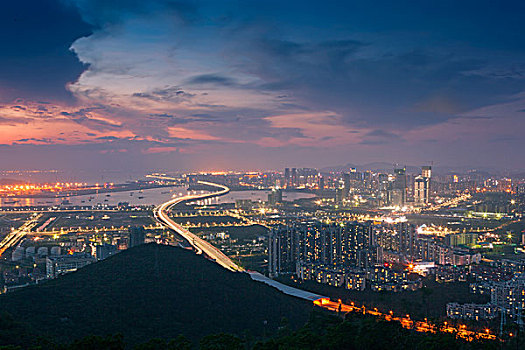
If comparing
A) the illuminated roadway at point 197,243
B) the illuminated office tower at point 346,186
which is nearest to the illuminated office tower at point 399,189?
the illuminated office tower at point 346,186

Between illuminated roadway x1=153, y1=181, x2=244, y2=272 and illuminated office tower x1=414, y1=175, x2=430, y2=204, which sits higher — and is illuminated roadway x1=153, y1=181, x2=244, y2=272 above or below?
below

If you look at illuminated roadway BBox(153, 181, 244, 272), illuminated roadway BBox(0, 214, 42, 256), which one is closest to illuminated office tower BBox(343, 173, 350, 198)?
illuminated roadway BBox(153, 181, 244, 272)

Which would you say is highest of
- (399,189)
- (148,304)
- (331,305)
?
(399,189)

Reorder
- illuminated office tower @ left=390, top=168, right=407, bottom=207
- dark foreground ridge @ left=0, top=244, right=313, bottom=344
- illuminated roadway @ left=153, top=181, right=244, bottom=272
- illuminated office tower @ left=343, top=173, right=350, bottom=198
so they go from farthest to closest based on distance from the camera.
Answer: illuminated office tower @ left=343, top=173, right=350, bottom=198 < illuminated office tower @ left=390, top=168, right=407, bottom=207 < illuminated roadway @ left=153, top=181, right=244, bottom=272 < dark foreground ridge @ left=0, top=244, right=313, bottom=344

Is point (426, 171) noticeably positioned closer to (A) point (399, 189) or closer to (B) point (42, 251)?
(A) point (399, 189)

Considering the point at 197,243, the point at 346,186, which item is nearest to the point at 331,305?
the point at 197,243

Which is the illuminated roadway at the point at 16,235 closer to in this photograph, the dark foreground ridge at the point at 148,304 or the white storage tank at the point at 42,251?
the white storage tank at the point at 42,251

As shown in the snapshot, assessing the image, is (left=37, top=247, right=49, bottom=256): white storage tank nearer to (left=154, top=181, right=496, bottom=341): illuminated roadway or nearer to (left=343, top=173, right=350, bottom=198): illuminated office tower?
(left=154, top=181, right=496, bottom=341): illuminated roadway

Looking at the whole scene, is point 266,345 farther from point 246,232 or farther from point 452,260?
point 246,232

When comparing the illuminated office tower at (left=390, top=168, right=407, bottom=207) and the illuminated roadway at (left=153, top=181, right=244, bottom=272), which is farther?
the illuminated office tower at (left=390, top=168, right=407, bottom=207)

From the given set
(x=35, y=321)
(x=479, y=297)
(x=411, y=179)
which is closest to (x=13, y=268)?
(x=35, y=321)
